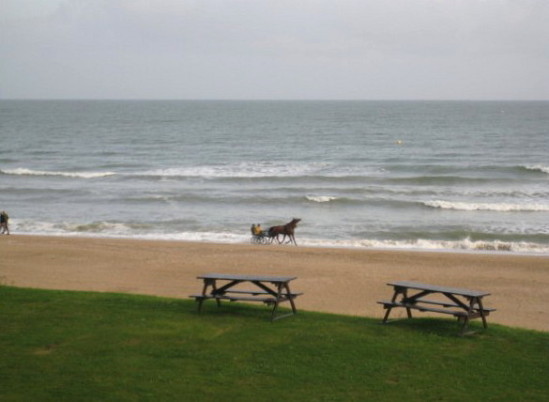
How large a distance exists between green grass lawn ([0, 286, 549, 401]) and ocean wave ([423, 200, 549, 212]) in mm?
21303

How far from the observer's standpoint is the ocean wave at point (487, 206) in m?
31.5

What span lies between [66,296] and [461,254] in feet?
44.0

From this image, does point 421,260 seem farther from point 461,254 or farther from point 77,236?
point 77,236

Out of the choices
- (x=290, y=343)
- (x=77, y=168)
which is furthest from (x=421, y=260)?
(x=77, y=168)

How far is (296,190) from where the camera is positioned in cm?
3800

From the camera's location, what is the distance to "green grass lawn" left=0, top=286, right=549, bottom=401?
319 inches

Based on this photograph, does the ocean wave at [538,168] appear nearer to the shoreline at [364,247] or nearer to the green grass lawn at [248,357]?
the shoreline at [364,247]

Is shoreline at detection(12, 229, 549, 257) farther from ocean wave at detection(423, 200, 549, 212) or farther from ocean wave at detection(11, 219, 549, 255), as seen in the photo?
ocean wave at detection(423, 200, 549, 212)

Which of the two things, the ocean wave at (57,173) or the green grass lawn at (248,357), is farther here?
the ocean wave at (57,173)

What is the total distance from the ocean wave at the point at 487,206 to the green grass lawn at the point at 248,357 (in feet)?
69.9

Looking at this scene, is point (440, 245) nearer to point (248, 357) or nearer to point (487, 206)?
point (487, 206)

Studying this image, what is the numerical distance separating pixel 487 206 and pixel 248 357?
25016 mm

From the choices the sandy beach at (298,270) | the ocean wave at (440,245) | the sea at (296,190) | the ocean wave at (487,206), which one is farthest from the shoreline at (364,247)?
the ocean wave at (487,206)

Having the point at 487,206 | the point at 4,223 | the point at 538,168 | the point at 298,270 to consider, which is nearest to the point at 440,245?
the point at 298,270
